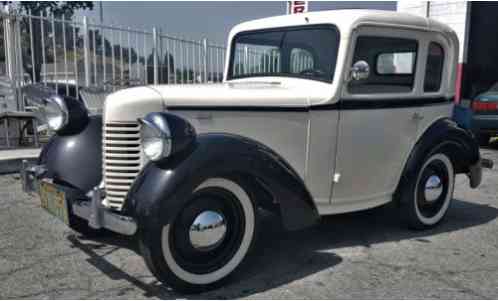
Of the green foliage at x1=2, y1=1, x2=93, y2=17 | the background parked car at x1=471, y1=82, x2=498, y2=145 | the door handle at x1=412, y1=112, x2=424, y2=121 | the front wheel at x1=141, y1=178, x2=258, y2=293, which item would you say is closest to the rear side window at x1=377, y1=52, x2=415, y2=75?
the door handle at x1=412, y1=112, x2=424, y2=121

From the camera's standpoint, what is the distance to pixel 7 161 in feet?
17.7

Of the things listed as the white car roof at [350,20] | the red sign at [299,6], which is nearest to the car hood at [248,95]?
the white car roof at [350,20]

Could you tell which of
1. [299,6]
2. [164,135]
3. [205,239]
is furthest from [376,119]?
[299,6]

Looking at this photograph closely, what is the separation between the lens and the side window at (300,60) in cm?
344

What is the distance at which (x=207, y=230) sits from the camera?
A: 2.67 m

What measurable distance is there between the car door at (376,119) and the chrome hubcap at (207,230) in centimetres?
102

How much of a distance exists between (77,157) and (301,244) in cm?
172

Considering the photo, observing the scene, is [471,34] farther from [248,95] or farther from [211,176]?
[211,176]

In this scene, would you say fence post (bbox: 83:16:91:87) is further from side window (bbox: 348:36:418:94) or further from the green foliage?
side window (bbox: 348:36:418:94)

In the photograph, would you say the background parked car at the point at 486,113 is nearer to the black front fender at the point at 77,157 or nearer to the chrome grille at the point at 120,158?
the black front fender at the point at 77,157

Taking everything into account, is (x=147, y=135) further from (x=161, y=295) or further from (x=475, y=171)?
(x=475, y=171)

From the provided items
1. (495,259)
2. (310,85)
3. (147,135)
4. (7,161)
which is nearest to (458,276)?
(495,259)

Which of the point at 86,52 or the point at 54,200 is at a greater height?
the point at 86,52

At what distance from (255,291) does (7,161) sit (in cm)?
394
